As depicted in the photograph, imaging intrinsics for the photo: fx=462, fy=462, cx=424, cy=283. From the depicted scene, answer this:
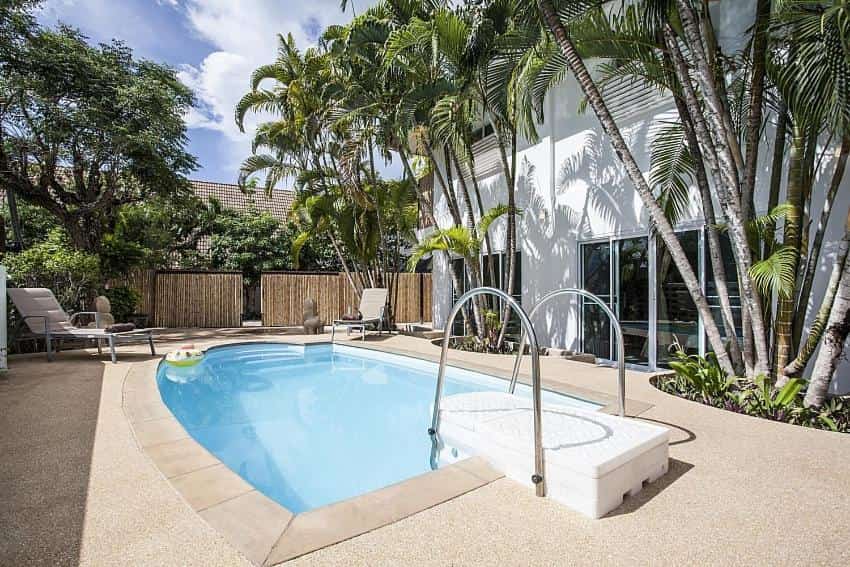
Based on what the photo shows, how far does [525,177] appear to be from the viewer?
9.93 meters

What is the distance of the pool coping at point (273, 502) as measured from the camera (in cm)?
210

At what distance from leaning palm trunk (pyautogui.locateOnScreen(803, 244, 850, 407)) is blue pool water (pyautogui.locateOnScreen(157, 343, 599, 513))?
191 cm

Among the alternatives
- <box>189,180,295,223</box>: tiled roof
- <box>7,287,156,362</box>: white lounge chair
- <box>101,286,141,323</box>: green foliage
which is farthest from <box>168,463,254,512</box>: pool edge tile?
<box>189,180,295,223</box>: tiled roof

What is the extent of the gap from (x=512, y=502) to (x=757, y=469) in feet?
5.74

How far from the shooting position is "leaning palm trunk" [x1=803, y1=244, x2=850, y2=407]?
Answer: 3.87m

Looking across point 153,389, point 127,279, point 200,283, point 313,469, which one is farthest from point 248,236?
point 313,469

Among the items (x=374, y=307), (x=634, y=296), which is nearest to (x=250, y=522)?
(x=634, y=296)

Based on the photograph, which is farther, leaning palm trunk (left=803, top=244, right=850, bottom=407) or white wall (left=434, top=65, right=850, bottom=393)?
white wall (left=434, top=65, right=850, bottom=393)

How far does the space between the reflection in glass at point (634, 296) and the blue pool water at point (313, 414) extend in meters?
2.62

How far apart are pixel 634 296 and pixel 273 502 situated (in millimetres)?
6482

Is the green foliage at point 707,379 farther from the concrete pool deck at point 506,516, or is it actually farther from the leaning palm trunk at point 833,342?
the concrete pool deck at point 506,516

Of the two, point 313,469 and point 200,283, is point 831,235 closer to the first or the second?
point 313,469

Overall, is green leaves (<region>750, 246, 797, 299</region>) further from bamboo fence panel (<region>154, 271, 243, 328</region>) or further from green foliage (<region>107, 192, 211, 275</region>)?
bamboo fence panel (<region>154, 271, 243, 328</region>)

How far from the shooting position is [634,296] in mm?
7371
